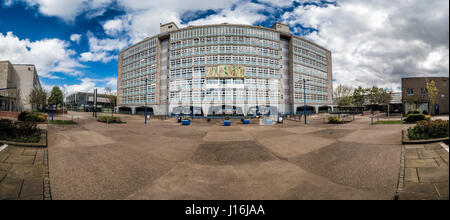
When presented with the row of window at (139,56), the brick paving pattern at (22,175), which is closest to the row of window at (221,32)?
the row of window at (139,56)

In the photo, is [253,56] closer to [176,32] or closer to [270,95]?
[270,95]

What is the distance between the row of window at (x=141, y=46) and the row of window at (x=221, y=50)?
9.07 m

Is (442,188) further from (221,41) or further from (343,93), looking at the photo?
(343,93)

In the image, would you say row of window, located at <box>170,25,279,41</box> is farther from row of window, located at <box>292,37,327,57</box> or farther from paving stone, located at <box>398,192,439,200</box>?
paving stone, located at <box>398,192,439,200</box>

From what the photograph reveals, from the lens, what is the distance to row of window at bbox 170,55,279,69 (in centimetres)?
4059

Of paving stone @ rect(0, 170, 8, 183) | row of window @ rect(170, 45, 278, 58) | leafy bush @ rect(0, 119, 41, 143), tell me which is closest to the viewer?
paving stone @ rect(0, 170, 8, 183)

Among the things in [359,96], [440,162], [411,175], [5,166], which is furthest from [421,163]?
[359,96]

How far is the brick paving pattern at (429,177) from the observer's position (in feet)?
8.72

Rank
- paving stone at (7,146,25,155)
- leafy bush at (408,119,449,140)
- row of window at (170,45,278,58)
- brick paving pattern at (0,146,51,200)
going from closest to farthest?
brick paving pattern at (0,146,51,200), leafy bush at (408,119,449,140), paving stone at (7,146,25,155), row of window at (170,45,278,58)

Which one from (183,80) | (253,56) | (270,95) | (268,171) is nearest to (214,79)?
(183,80)

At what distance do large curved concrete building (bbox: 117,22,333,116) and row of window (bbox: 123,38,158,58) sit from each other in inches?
12.3

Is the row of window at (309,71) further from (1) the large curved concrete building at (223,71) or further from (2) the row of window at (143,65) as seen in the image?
(2) the row of window at (143,65)

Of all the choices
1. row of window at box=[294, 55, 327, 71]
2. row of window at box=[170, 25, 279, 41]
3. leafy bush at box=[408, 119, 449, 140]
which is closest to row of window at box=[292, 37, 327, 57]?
row of window at box=[294, 55, 327, 71]

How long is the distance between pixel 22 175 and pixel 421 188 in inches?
350
